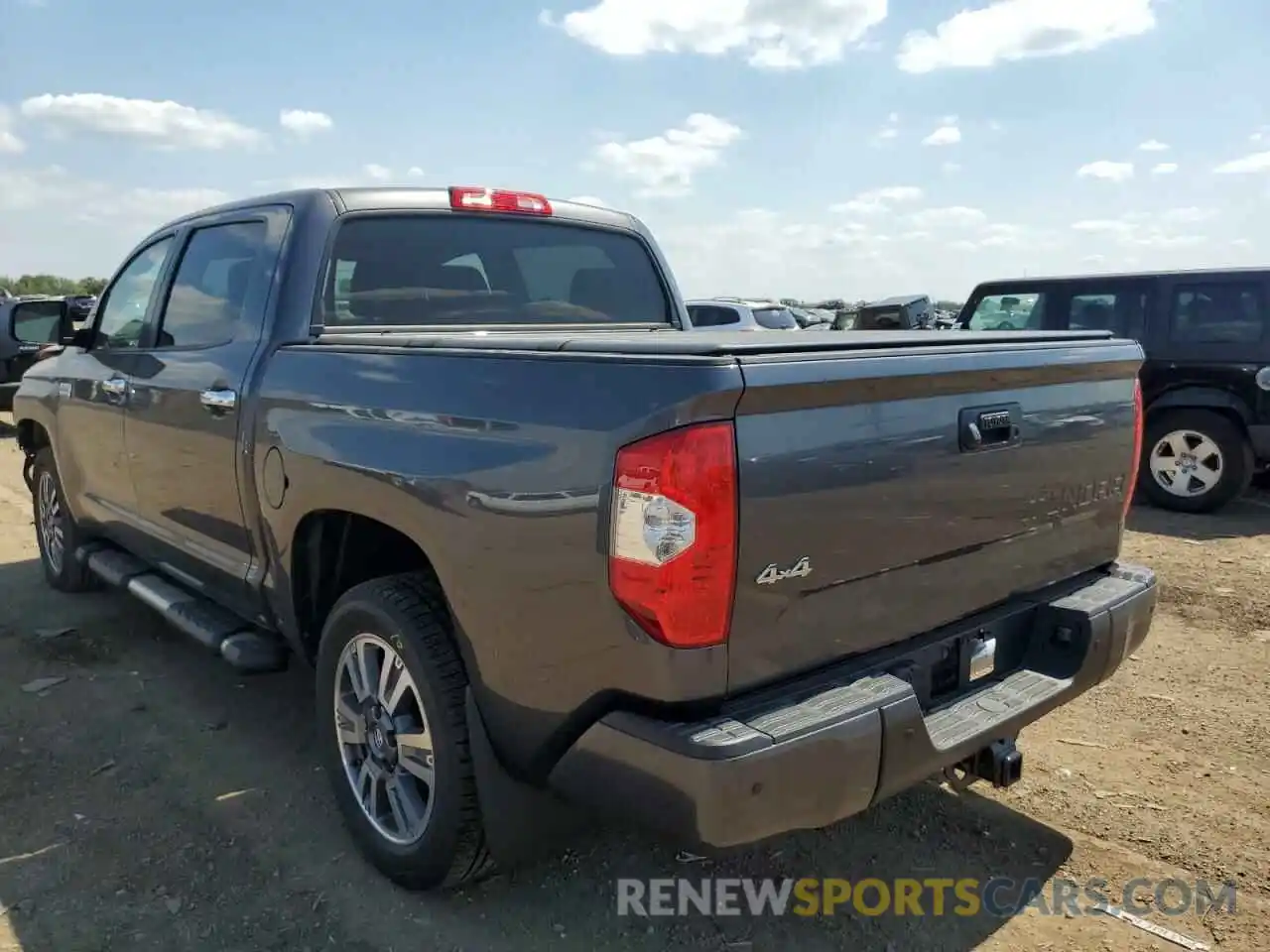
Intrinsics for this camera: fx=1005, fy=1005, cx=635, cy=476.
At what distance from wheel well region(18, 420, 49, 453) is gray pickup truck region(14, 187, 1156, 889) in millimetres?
2362

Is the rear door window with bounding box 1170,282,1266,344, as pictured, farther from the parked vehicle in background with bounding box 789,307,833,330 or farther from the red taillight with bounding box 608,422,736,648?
the parked vehicle in background with bounding box 789,307,833,330

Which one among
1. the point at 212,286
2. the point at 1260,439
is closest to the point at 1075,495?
the point at 212,286

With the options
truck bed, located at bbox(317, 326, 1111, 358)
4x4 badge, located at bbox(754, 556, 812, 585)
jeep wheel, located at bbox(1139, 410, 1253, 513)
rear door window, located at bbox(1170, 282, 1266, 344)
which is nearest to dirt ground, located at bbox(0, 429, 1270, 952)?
4x4 badge, located at bbox(754, 556, 812, 585)

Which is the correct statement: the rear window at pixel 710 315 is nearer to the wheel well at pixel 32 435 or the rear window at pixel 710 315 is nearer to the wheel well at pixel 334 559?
the wheel well at pixel 32 435

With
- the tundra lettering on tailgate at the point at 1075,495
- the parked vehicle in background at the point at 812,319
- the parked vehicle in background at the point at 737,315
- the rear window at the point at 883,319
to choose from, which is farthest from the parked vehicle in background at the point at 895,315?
the parked vehicle in background at the point at 812,319

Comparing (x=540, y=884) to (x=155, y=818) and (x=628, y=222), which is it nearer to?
(x=155, y=818)

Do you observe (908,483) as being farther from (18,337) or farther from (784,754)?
(18,337)

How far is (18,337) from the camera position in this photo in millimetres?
12109

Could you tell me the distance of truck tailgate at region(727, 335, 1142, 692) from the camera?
7.00ft

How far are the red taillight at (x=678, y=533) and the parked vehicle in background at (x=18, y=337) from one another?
39.3 feet

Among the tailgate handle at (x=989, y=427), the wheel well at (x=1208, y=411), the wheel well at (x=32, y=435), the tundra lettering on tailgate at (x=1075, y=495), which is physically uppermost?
the tailgate handle at (x=989, y=427)

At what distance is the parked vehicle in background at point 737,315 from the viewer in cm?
1091

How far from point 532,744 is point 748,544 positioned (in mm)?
742

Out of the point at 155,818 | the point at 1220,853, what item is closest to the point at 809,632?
the point at 1220,853
